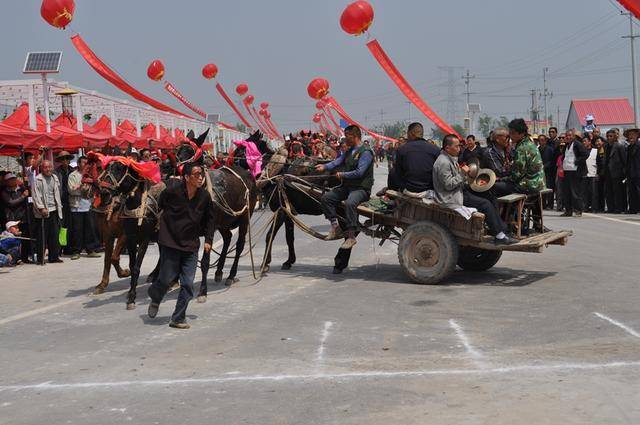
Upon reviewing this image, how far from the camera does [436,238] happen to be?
34.6 ft

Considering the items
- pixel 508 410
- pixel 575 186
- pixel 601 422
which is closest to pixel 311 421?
pixel 508 410

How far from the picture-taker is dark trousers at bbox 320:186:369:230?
452 inches

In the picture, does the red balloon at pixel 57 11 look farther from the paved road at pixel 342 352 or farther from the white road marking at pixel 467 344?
the white road marking at pixel 467 344

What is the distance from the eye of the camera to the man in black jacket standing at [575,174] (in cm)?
2059

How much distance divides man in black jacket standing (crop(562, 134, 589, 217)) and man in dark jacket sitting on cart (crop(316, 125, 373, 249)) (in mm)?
10284

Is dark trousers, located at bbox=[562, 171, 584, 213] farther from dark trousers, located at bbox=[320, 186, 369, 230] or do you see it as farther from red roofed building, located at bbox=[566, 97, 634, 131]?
red roofed building, located at bbox=[566, 97, 634, 131]

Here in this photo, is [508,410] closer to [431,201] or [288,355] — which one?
[288,355]

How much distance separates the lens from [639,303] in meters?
9.08

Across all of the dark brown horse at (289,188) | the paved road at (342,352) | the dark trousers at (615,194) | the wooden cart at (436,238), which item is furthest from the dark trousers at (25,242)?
the dark trousers at (615,194)

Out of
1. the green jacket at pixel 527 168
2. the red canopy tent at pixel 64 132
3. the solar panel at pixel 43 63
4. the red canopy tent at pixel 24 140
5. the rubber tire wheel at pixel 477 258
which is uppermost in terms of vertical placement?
the solar panel at pixel 43 63

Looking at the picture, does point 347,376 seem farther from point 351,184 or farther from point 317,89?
point 317,89

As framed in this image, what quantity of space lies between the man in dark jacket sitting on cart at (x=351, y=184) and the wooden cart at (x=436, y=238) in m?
0.57

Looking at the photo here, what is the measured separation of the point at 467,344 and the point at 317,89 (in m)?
31.4

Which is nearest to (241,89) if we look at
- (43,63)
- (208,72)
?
(208,72)
